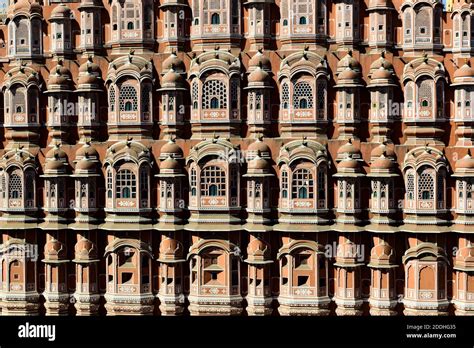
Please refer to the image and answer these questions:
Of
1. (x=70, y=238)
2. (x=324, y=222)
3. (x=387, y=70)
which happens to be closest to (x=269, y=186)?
(x=324, y=222)

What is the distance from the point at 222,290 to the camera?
113 ft

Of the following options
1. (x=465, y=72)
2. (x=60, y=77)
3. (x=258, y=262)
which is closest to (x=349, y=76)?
(x=465, y=72)

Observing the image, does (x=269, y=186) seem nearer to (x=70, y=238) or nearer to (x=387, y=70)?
(x=387, y=70)

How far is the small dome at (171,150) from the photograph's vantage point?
34281mm

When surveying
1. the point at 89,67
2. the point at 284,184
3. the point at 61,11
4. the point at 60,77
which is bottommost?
the point at 284,184

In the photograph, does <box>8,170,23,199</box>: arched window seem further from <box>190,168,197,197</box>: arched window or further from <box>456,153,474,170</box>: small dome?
<box>456,153,474,170</box>: small dome

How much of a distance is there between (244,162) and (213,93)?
13.3 feet

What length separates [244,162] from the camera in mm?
34562

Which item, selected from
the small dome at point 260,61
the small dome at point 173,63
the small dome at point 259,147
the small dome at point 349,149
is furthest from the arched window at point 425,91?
the small dome at point 173,63

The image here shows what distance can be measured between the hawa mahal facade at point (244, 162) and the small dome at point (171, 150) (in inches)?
2.9

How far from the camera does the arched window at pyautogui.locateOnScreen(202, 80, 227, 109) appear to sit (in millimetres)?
34406

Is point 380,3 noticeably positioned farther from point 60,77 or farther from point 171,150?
point 60,77

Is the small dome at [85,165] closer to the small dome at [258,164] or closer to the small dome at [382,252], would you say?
the small dome at [258,164]

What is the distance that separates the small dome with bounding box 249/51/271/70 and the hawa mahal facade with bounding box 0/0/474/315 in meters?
0.12
